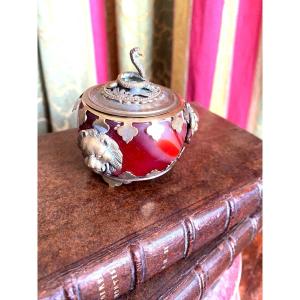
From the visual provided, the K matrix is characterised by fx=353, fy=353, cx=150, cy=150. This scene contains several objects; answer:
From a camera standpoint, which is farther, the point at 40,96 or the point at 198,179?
the point at 40,96

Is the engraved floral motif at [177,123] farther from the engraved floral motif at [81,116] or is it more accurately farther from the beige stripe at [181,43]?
the beige stripe at [181,43]

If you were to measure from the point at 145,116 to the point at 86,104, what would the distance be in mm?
92

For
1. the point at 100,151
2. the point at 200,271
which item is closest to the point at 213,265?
the point at 200,271

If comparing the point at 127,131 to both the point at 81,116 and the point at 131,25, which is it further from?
the point at 131,25

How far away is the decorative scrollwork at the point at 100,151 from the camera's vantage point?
474mm

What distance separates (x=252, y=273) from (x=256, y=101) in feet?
1.37

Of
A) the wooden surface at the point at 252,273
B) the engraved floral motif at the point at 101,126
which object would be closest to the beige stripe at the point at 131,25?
the engraved floral motif at the point at 101,126

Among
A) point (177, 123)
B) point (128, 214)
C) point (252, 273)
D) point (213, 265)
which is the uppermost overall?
point (177, 123)

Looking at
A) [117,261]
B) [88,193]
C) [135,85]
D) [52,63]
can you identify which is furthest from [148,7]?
[117,261]

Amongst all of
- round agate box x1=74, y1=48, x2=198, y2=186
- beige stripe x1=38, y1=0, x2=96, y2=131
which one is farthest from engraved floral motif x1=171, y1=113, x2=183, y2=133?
beige stripe x1=38, y1=0, x2=96, y2=131

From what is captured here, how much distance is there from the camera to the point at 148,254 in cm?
45
